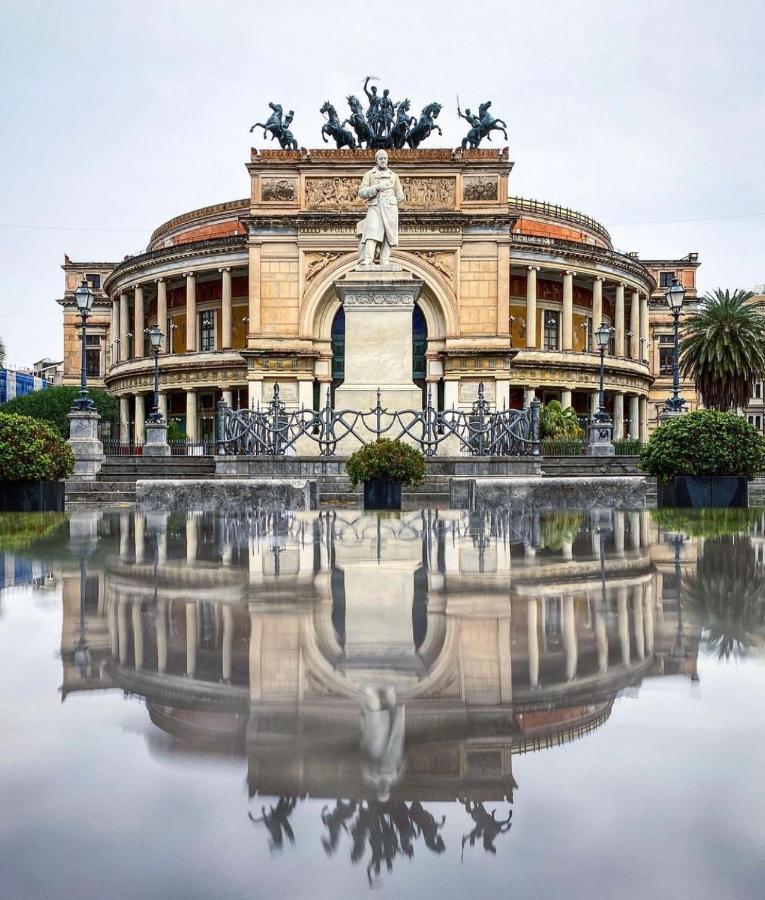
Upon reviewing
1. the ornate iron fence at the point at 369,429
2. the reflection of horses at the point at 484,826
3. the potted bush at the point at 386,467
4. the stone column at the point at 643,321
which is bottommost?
the reflection of horses at the point at 484,826

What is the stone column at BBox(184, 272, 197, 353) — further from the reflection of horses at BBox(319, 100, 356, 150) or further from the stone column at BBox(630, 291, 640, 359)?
the stone column at BBox(630, 291, 640, 359)

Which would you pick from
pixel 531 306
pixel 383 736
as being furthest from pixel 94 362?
pixel 383 736

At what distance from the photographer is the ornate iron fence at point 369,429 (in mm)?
17047

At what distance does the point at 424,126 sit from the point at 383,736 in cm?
5221

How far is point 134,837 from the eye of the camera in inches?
79.1

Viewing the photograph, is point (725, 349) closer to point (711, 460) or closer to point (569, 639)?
point (711, 460)

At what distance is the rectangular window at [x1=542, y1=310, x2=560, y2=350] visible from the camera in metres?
57.0

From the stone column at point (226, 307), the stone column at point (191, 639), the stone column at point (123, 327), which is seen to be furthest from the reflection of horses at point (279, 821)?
the stone column at point (123, 327)

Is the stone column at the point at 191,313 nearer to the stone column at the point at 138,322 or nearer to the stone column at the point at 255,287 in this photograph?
the stone column at the point at 138,322

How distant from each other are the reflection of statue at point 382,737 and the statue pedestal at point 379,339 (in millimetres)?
14748

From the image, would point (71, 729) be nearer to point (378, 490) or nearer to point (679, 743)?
point (679, 743)

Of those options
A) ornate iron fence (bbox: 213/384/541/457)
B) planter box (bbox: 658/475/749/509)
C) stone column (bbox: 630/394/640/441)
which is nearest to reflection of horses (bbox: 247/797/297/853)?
planter box (bbox: 658/475/749/509)

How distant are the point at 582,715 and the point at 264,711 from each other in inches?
45.3

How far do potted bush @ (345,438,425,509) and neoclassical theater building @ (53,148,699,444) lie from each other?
96.5ft
